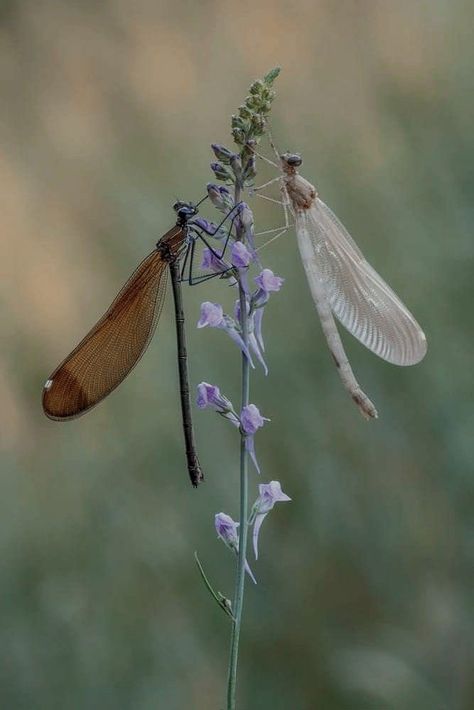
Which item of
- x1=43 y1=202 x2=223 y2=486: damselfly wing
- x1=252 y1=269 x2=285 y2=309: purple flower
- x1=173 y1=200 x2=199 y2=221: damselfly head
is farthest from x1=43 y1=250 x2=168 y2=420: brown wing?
x1=252 y1=269 x2=285 y2=309: purple flower

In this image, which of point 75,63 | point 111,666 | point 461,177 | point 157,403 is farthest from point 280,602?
point 75,63

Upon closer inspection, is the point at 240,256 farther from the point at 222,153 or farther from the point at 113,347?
the point at 113,347

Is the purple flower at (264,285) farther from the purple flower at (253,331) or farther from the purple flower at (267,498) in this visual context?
the purple flower at (267,498)

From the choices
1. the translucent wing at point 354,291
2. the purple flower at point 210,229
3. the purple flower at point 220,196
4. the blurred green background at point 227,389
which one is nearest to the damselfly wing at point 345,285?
the translucent wing at point 354,291

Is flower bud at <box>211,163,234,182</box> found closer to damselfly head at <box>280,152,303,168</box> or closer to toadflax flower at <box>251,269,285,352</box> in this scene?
toadflax flower at <box>251,269,285,352</box>

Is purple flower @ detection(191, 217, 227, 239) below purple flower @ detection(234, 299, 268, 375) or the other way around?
the other way around

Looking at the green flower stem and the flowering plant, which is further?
the flowering plant

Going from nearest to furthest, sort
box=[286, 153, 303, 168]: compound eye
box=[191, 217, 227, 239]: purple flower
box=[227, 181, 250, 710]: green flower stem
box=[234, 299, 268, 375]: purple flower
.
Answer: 1. box=[227, 181, 250, 710]: green flower stem
2. box=[234, 299, 268, 375]: purple flower
3. box=[191, 217, 227, 239]: purple flower
4. box=[286, 153, 303, 168]: compound eye
